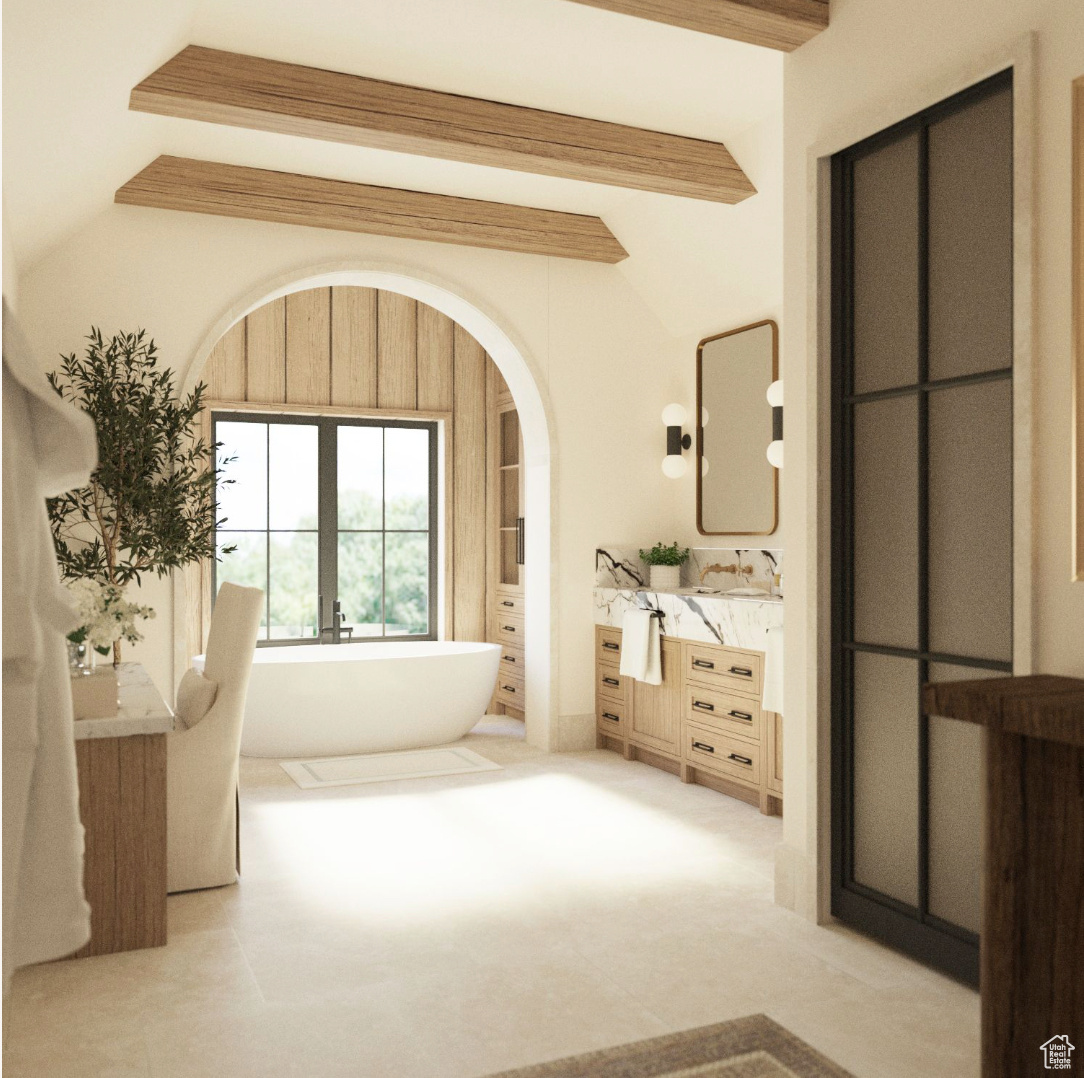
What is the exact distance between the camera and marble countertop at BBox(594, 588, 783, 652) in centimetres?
426

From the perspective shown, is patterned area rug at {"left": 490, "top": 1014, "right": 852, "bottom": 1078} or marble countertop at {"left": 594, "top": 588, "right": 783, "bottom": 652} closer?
patterned area rug at {"left": 490, "top": 1014, "right": 852, "bottom": 1078}

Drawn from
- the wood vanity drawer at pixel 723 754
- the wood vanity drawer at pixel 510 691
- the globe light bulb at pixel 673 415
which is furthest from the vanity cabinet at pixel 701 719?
the globe light bulb at pixel 673 415

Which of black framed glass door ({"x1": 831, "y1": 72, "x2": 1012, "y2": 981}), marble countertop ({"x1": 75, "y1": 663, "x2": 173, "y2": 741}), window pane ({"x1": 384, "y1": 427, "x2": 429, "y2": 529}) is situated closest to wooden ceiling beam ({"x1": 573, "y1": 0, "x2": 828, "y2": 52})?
black framed glass door ({"x1": 831, "y1": 72, "x2": 1012, "y2": 981})

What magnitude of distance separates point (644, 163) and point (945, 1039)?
335 centimetres

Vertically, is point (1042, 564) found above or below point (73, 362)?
below

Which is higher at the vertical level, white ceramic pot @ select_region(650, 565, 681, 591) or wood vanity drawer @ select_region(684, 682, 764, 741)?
white ceramic pot @ select_region(650, 565, 681, 591)

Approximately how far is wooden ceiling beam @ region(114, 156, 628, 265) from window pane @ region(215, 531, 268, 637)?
2.27m

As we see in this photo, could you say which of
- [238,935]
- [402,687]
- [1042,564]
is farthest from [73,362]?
[1042,564]

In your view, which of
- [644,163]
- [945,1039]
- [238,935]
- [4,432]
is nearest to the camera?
[4,432]

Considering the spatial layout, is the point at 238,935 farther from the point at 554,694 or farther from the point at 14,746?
the point at 554,694

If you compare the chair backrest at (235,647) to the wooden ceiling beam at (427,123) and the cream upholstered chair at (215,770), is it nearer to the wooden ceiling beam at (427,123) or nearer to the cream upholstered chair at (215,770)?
the cream upholstered chair at (215,770)

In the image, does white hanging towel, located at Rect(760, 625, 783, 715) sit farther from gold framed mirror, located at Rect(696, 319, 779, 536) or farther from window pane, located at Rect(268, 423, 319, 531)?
window pane, located at Rect(268, 423, 319, 531)

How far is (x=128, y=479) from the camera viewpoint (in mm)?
4312

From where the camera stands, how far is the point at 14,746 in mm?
1395
